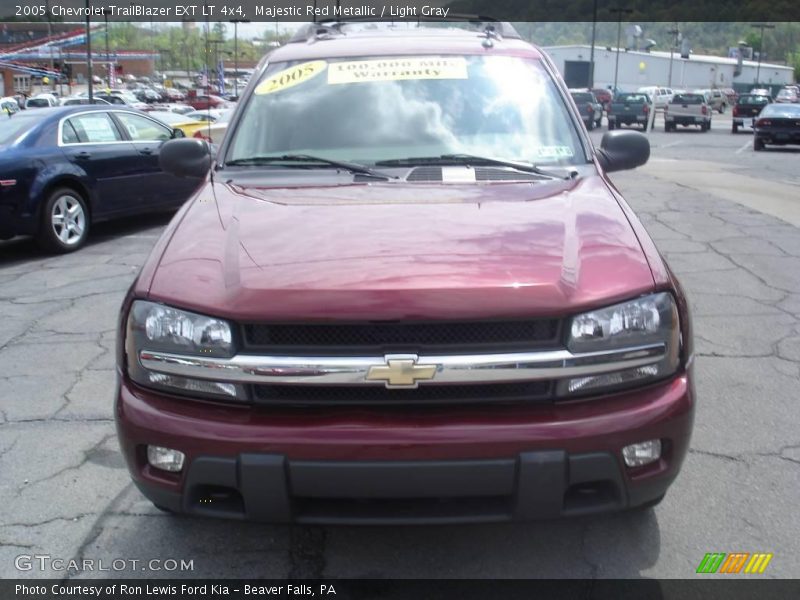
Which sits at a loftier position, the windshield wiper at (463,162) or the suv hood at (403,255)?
the windshield wiper at (463,162)

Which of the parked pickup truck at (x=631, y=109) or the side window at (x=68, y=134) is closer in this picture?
the side window at (x=68, y=134)

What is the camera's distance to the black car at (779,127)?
23.5m

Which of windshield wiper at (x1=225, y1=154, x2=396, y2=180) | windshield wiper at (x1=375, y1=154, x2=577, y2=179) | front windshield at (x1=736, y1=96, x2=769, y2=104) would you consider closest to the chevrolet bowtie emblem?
windshield wiper at (x1=225, y1=154, x2=396, y2=180)

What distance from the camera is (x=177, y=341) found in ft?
8.02

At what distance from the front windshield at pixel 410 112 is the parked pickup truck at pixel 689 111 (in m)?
32.6

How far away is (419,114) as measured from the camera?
364cm

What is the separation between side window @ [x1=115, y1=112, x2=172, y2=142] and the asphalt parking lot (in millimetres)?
3234

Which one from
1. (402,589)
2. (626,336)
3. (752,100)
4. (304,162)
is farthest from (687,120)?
(402,589)

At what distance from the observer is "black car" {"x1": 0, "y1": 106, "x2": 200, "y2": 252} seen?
314 inches

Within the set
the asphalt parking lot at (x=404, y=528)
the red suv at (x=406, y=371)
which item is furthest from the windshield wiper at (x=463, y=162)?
the asphalt parking lot at (x=404, y=528)

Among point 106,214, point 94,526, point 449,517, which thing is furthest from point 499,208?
point 106,214

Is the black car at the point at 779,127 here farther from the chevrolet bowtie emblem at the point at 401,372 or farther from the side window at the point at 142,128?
the chevrolet bowtie emblem at the point at 401,372

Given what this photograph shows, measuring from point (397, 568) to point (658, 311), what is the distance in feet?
4.11

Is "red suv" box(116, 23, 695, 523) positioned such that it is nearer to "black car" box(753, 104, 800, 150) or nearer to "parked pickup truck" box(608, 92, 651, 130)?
"black car" box(753, 104, 800, 150)
